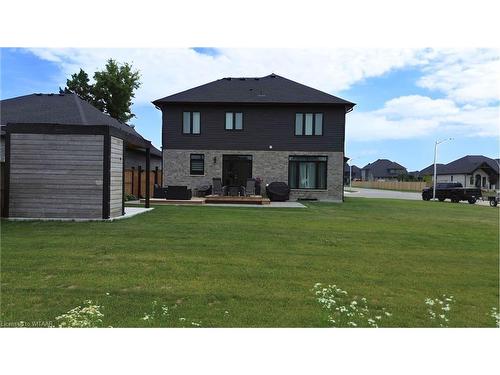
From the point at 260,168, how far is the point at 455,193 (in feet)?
50.7

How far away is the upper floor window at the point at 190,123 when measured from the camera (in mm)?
22062

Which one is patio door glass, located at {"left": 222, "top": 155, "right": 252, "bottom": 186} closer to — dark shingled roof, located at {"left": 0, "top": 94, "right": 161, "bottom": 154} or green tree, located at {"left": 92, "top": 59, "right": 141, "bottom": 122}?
dark shingled roof, located at {"left": 0, "top": 94, "right": 161, "bottom": 154}

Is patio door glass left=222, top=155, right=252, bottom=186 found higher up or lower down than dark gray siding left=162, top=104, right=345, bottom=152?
lower down

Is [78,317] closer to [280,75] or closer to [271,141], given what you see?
[271,141]

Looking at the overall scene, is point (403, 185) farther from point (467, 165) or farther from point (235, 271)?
point (235, 271)

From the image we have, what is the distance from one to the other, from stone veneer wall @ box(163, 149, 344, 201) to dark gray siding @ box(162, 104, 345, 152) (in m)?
0.31

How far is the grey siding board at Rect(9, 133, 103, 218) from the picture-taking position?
10.5 metres

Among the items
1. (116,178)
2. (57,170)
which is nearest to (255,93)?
(116,178)

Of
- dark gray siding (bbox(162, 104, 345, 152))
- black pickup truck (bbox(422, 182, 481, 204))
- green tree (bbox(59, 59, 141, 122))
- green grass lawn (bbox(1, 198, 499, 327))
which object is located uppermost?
green tree (bbox(59, 59, 141, 122))

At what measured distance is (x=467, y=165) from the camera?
58.5 metres

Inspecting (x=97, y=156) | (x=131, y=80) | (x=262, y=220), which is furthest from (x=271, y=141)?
(x=131, y=80)

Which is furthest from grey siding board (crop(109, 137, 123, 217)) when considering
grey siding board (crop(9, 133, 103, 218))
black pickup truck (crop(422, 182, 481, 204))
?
black pickup truck (crop(422, 182, 481, 204))

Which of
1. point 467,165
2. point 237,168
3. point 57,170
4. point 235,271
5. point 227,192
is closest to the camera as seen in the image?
point 235,271

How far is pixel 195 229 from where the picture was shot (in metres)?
9.34
